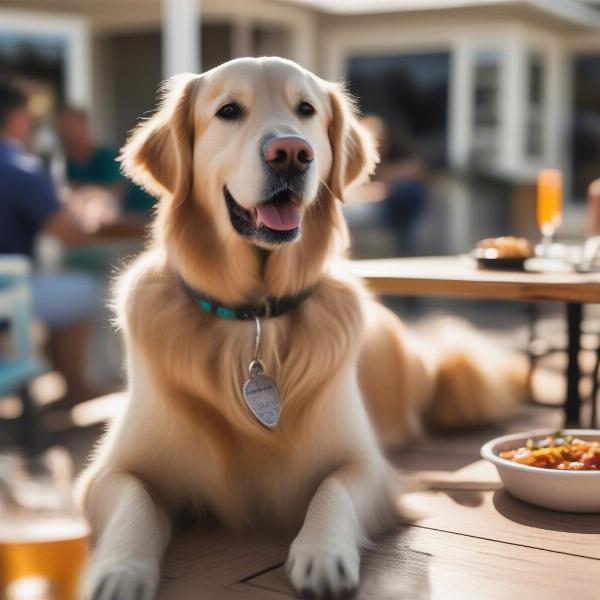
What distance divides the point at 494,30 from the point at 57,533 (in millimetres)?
10769

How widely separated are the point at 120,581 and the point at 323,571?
1.23 ft

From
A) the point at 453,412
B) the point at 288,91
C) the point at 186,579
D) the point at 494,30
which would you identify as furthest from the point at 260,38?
the point at 186,579

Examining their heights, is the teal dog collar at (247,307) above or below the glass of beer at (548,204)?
below

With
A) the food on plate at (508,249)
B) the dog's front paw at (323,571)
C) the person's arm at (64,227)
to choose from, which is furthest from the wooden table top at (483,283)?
the person's arm at (64,227)

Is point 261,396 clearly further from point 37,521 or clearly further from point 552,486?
point 37,521

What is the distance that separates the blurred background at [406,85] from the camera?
9234mm

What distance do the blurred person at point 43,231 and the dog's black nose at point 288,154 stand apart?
9.05 ft

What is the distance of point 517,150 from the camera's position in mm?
11406

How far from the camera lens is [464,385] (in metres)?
3.47

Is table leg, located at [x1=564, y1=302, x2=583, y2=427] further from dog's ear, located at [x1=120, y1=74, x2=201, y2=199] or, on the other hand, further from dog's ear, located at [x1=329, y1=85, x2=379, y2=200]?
dog's ear, located at [x1=120, y1=74, x2=201, y2=199]

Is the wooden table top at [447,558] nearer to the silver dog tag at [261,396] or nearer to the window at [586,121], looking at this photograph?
the silver dog tag at [261,396]

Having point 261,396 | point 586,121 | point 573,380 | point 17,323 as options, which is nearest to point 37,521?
point 261,396

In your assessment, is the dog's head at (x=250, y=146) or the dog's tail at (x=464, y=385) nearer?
the dog's head at (x=250, y=146)

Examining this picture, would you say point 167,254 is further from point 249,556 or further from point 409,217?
point 409,217
